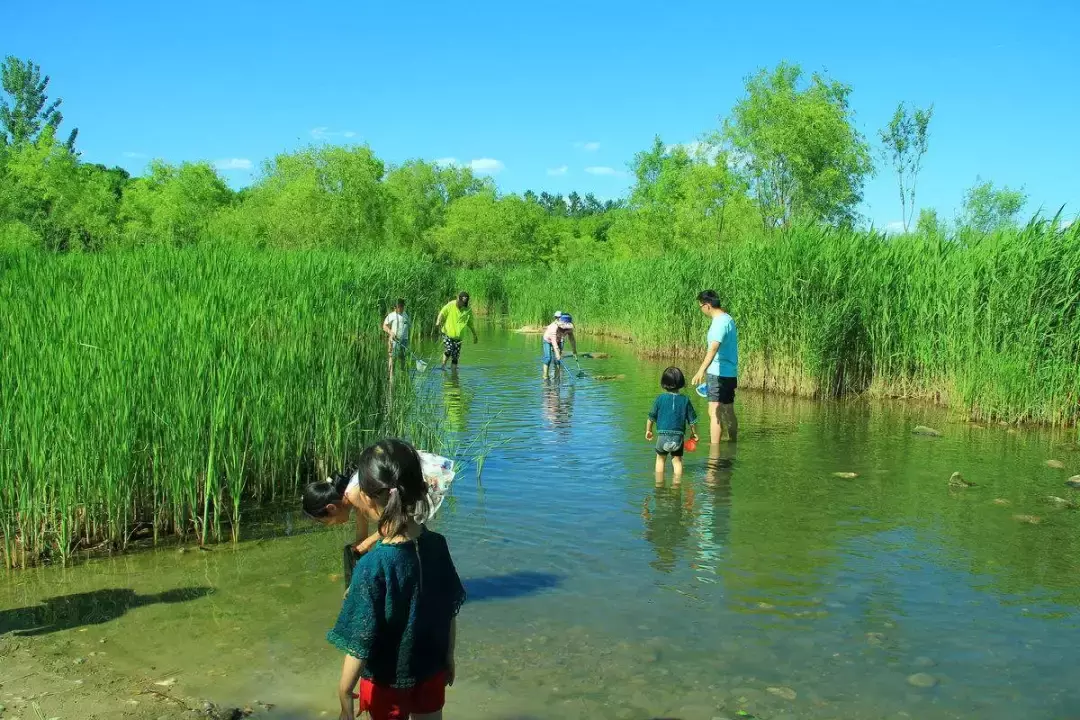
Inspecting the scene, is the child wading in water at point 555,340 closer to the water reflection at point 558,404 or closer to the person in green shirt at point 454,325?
the water reflection at point 558,404

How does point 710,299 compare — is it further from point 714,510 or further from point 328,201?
point 328,201

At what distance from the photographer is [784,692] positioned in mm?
4590

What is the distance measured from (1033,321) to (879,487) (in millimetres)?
5368

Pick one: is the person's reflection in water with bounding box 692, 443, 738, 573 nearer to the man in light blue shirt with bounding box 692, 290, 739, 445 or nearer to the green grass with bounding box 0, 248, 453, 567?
the man in light blue shirt with bounding box 692, 290, 739, 445

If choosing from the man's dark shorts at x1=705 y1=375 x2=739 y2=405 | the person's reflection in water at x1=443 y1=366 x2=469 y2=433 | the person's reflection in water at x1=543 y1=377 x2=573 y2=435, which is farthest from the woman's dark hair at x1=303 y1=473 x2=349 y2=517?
the person's reflection in water at x1=543 y1=377 x2=573 y2=435

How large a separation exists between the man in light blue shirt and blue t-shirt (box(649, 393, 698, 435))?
73.9 inches

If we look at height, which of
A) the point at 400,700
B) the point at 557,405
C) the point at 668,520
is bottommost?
the point at 668,520

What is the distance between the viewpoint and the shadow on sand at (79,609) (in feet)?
17.2

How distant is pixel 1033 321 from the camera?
41.9 feet

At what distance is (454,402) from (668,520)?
722cm

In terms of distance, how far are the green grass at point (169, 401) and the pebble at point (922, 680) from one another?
5.03m

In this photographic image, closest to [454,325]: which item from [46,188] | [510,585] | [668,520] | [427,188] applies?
[668,520]

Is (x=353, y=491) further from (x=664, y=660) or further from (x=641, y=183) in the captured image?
(x=641, y=183)

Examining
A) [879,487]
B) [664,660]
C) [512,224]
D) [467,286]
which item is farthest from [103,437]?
[512,224]
